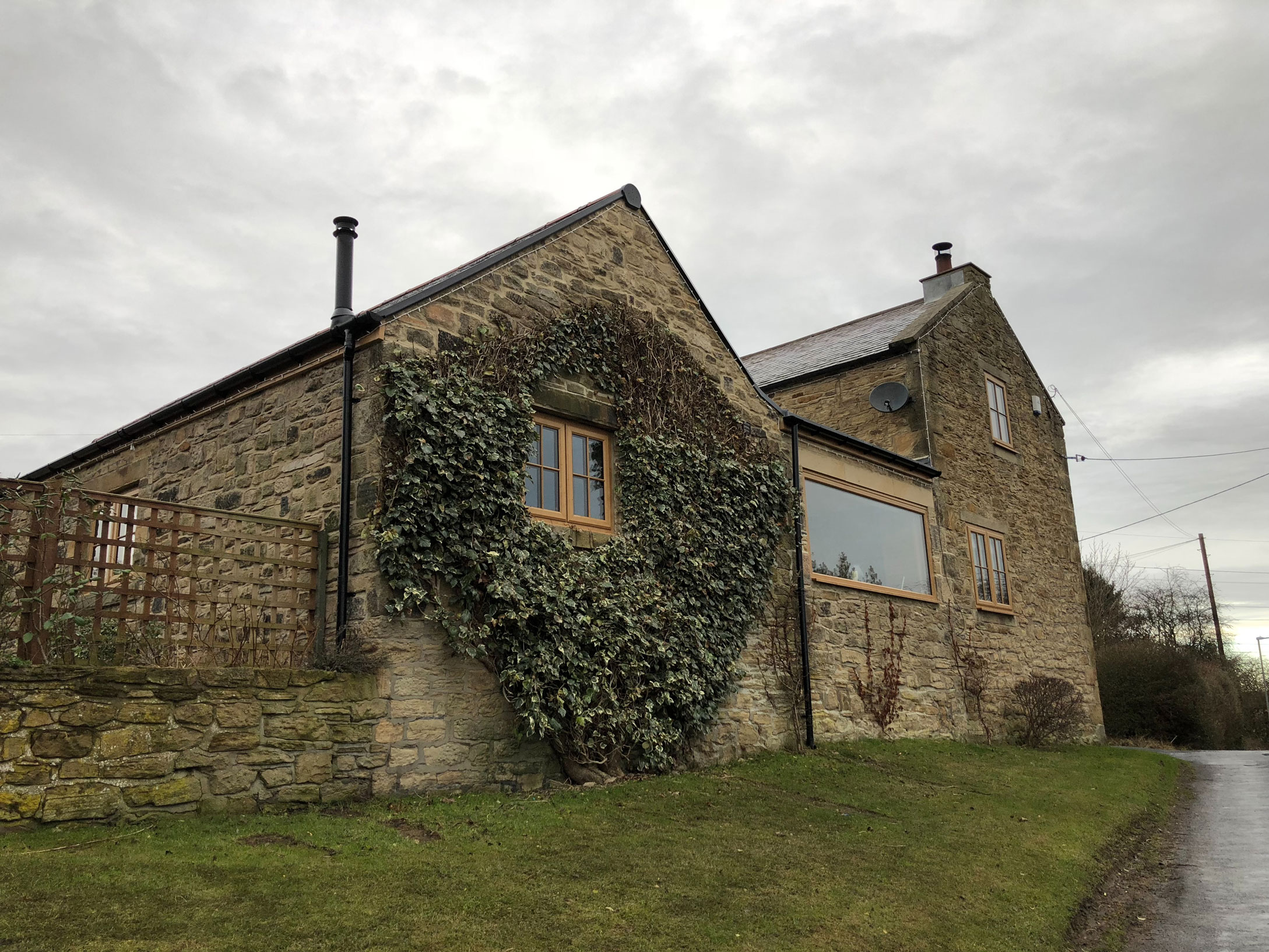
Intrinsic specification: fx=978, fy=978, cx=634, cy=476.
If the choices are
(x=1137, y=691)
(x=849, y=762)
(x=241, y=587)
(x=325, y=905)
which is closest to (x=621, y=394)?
(x=241, y=587)

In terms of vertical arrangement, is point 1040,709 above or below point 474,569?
below

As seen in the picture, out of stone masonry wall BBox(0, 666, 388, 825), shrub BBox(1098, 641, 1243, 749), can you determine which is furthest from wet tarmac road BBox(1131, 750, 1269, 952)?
shrub BBox(1098, 641, 1243, 749)

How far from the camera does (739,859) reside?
6516mm

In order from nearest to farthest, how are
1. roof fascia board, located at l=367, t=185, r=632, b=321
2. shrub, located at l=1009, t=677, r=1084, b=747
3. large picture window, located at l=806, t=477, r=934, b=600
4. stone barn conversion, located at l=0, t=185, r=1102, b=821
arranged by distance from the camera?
stone barn conversion, located at l=0, t=185, r=1102, b=821 < roof fascia board, located at l=367, t=185, r=632, b=321 < large picture window, located at l=806, t=477, r=934, b=600 < shrub, located at l=1009, t=677, r=1084, b=747

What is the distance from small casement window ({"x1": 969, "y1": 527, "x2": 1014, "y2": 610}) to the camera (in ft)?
53.8

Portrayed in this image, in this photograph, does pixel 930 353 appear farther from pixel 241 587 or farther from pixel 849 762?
pixel 241 587

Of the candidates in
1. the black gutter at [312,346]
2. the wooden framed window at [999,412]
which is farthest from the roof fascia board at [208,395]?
the wooden framed window at [999,412]

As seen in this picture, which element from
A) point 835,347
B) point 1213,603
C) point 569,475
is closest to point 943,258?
point 835,347

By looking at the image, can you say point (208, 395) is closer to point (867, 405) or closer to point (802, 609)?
point (802, 609)

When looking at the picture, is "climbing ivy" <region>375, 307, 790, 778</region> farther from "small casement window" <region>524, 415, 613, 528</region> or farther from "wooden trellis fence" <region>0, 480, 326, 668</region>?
"wooden trellis fence" <region>0, 480, 326, 668</region>

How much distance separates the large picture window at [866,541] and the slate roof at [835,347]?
3583 millimetres

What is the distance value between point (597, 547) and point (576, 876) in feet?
13.1

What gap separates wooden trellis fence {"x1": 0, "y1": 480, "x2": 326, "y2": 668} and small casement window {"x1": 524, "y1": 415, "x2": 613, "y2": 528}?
6.71 feet

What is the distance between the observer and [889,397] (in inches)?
663
